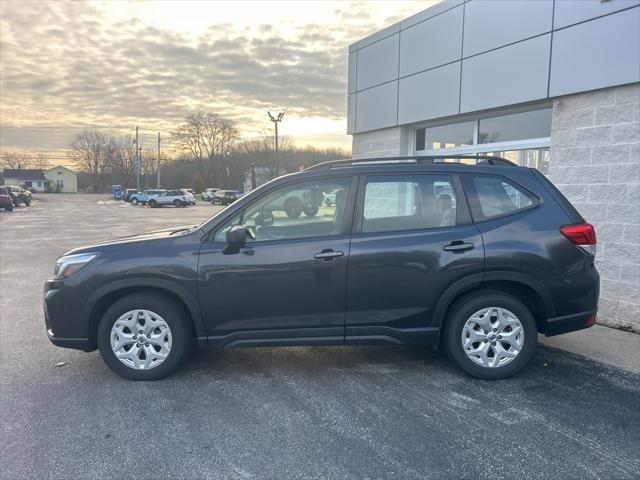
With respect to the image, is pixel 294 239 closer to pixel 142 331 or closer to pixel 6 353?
pixel 142 331

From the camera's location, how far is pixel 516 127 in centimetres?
726

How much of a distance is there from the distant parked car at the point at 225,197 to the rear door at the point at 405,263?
1989 inches

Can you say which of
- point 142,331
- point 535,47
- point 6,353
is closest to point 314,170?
point 142,331

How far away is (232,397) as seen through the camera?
3.71 metres

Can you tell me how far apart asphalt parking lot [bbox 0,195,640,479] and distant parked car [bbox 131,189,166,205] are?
43.7 meters

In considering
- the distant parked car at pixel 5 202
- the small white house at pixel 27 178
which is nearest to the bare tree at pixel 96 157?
the small white house at pixel 27 178

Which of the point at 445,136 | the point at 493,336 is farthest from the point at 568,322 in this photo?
the point at 445,136

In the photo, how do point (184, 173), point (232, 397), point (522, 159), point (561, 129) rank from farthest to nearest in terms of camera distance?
point (184, 173)
point (522, 159)
point (561, 129)
point (232, 397)

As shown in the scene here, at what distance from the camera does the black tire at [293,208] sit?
4.01 m

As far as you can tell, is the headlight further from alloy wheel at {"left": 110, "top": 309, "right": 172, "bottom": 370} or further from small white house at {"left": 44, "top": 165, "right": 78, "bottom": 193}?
small white house at {"left": 44, "top": 165, "right": 78, "bottom": 193}

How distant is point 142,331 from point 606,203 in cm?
554

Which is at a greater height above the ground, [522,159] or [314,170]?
[522,159]

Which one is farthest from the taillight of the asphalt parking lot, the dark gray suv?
the asphalt parking lot

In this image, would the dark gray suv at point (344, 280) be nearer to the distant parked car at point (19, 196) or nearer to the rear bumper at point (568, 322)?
the rear bumper at point (568, 322)
